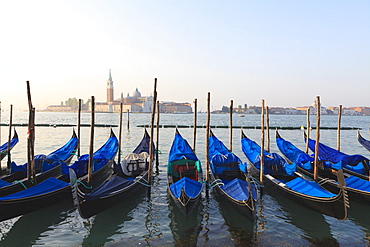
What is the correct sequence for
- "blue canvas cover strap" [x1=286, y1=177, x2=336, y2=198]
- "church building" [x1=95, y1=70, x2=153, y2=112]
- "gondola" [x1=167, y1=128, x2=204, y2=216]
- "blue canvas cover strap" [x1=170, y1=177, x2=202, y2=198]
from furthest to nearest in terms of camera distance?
"church building" [x1=95, y1=70, x2=153, y2=112], "blue canvas cover strap" [x1=170, y1=177, x2=202, y2=198], "blue canvas cover strap" [x1=286, y1=177, x2=336, y2=198], "gondola" [x1=167, y1=128, x2=204, y2=216]

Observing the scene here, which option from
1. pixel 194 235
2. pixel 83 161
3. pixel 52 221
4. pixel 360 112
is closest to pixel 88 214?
pixel 52 221

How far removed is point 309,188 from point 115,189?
4.10m

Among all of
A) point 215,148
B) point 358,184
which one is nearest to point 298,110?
point 215,148

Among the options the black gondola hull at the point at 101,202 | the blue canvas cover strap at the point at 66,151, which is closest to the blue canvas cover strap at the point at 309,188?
the black gondola hull at the point at 101,202

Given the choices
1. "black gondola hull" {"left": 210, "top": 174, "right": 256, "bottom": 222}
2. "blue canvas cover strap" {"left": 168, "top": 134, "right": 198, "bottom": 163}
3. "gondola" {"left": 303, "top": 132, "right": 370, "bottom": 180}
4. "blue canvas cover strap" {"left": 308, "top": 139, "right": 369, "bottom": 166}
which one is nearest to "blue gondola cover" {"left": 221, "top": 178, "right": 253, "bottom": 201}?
"black gondola hull" {"left": 210, "top": 174, "right": 256, "bottom": 222}

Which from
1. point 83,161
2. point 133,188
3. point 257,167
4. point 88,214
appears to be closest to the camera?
point 88,214

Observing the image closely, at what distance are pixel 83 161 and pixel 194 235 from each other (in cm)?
427

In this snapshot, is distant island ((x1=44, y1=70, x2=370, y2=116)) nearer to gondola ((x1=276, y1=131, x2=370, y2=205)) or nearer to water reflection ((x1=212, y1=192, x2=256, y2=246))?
gondola ((x1=276, y1=131, x2=370, y2=205))

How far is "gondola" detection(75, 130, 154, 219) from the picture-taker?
5398 mm

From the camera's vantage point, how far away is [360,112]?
13725 cm

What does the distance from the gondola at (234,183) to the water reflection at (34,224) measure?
3.42 meters

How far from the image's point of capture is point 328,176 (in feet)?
28.2

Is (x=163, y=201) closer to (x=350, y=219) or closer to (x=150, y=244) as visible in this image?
(x=150, y=244)

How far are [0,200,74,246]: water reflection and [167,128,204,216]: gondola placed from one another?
2.35 metres
